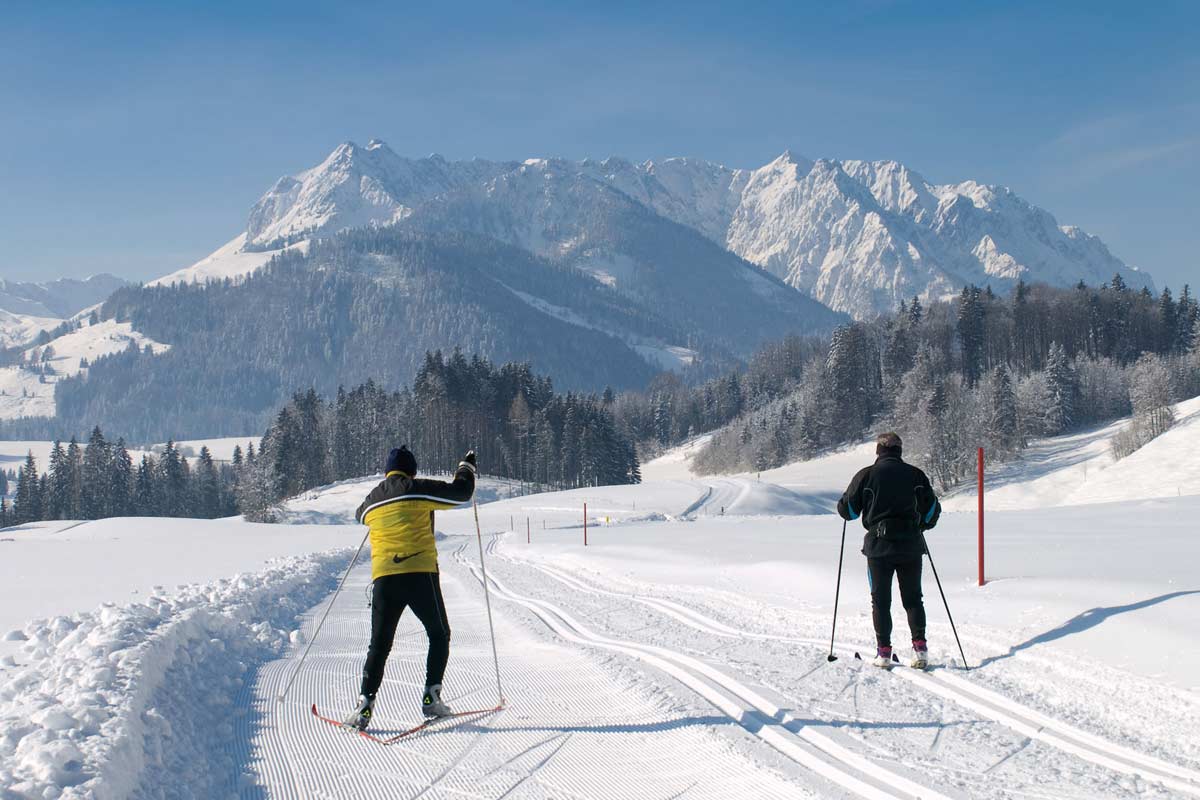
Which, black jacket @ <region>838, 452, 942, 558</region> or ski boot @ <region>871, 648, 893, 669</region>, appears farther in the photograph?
black jacket @ <region>838, 452, 942, 558</region>

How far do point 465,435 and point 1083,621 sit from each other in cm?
8058

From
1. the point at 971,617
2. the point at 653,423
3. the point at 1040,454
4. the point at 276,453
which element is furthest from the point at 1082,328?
the point at 971,617

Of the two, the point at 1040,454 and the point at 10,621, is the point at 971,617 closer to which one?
the point at 10,621

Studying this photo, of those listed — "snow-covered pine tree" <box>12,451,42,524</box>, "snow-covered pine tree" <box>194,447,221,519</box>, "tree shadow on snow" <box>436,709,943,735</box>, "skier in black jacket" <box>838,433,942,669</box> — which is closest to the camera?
"tree shadow on snow" <box>436,709,943,735</box>

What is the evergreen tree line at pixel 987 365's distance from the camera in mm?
87250

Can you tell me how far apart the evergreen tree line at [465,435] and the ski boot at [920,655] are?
3011 inches

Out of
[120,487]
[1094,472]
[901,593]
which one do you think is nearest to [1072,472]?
[1094,472]

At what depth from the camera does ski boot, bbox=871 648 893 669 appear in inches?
316

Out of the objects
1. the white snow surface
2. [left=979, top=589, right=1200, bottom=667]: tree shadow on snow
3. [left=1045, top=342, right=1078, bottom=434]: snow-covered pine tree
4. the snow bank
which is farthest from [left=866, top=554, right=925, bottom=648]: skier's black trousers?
[left=1045, top=342, right=1078, bottom=434]: snow-covered pine tree

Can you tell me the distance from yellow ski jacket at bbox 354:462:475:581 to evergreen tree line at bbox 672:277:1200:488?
3189 inches

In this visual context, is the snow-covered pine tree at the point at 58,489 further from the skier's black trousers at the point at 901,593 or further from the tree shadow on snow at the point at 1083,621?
the tree shadow on snow at the point at 1083,621

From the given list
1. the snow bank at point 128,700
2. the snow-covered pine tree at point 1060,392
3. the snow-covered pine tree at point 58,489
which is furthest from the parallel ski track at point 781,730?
the snow-covered pine tree at point 58,489

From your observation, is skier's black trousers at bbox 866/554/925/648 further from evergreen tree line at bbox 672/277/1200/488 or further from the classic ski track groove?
evergreen tree line at bbox 672/277/1200/488

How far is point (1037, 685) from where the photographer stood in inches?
285
